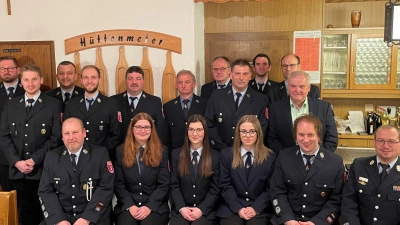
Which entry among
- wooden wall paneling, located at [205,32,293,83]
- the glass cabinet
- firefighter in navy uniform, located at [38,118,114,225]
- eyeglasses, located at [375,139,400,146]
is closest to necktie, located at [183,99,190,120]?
firefighter in navy uniform, located at [38,118,114,225]

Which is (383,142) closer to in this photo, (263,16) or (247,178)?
(247,178)

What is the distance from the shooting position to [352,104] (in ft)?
17.8

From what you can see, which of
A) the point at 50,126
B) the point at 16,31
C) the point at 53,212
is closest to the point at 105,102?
the point at 50,126

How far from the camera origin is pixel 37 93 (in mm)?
3566

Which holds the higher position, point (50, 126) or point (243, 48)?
point (243, 48)

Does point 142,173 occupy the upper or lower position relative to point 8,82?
lower

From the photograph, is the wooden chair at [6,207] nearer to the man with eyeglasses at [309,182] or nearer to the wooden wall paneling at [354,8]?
the man with eyeglasses at [309,182]

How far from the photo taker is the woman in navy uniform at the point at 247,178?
3070 mm

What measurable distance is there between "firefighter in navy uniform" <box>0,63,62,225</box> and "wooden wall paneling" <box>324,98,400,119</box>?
11.1 feet

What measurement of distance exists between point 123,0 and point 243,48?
5.10 feet

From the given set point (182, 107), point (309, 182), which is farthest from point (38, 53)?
point (309, 182)

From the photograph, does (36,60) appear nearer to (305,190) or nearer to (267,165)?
(267,165)

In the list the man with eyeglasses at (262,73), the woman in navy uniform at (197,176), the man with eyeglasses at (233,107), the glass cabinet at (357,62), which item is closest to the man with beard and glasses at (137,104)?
the man with eyeglasses at (233,107)

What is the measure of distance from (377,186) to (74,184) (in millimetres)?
2040
